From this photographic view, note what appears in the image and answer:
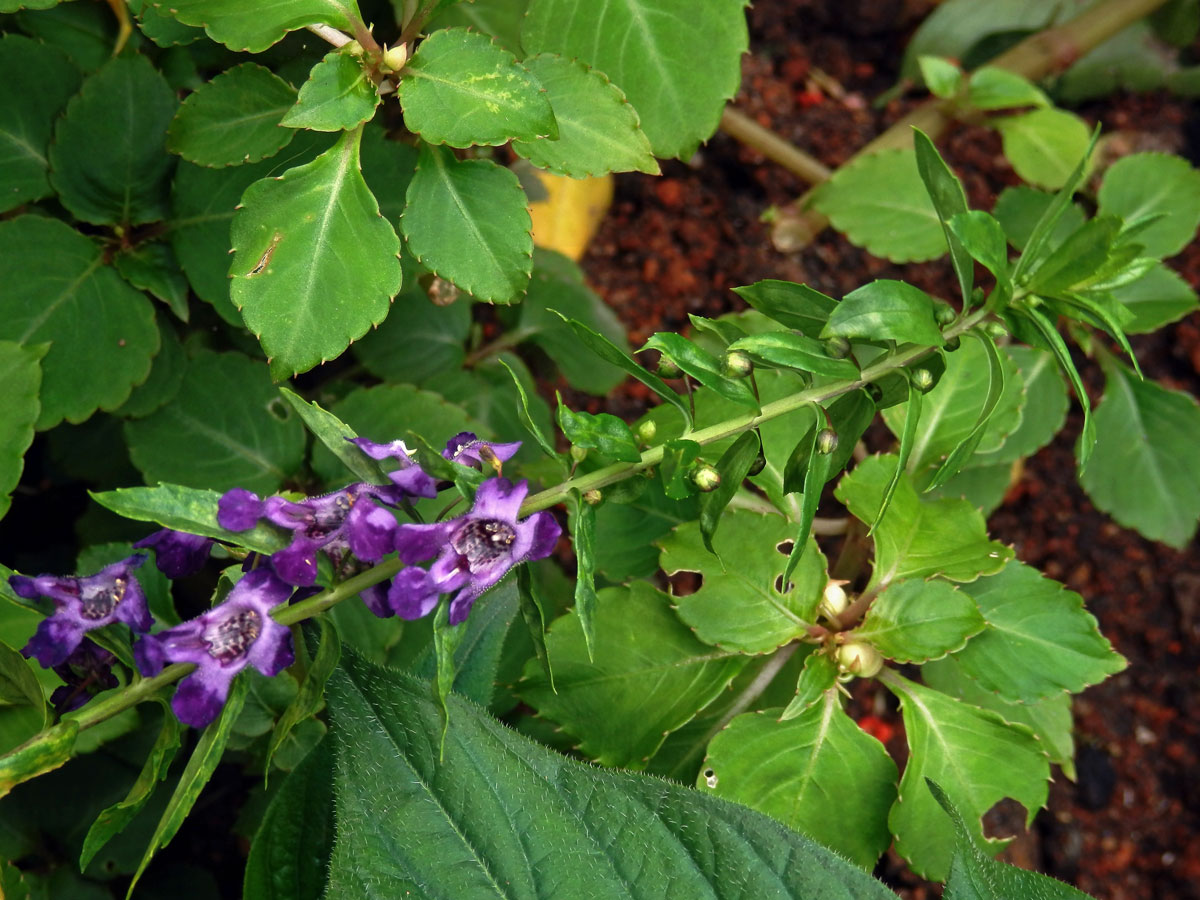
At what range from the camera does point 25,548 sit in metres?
1.42

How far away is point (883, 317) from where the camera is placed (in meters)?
0.76

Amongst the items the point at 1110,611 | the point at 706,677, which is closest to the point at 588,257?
the point at 706,677

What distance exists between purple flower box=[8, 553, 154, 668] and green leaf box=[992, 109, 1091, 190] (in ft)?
4.67

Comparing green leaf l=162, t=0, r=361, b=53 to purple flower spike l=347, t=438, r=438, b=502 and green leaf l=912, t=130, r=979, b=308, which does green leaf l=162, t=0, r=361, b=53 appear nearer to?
purple flower spike l=347, t=438, r=438, b=502

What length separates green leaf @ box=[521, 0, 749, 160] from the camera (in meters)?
1.10

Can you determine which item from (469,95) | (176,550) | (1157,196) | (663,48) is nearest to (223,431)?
(176,550)

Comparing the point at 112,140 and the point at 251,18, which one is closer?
the point at 251,18

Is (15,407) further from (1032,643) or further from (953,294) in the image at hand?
(953,294)

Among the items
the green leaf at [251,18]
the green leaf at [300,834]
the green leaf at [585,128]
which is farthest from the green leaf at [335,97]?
the green leaf at [300,834]

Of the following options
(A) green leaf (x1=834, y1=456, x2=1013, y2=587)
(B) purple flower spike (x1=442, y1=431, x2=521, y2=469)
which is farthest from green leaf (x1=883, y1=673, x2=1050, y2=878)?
(B) purple flower spike (x1=442, y1=431, x2=521, y2=469)

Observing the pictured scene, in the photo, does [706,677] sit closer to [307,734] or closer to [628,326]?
[307,734]

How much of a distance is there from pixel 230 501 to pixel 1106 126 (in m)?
1.84

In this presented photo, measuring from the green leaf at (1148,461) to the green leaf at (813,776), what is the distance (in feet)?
2.24

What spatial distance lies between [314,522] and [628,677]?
1.56 ft
